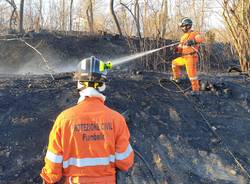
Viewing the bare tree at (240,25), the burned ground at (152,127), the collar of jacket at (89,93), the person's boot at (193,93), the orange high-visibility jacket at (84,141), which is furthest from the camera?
the bare tree at (240,25)

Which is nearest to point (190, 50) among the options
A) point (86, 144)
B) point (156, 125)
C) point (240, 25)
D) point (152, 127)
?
point (156, 125)

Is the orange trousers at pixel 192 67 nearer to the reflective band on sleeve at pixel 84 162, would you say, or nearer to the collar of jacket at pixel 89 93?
the collar of jacket at pixel 89 93

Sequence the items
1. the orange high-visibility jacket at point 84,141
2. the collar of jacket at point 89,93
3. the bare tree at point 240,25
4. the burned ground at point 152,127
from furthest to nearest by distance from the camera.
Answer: the bare tree at point 240,25, the burned ground at point 152,127, the collar of jacket at point 89,93, the orange high-visibility jacket at point 84,141

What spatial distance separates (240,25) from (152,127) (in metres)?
5.85

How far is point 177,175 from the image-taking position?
746 centimetres

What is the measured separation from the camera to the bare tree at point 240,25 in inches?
505

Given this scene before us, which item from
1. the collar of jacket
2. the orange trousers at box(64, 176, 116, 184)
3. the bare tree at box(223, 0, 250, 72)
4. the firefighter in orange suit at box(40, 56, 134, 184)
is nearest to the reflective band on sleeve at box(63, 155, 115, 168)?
the firefighter in orange suit at box(40, 56, 134, 184)

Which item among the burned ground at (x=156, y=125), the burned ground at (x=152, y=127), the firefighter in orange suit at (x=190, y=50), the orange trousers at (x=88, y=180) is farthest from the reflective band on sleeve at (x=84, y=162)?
the firefighter in orange suit at (x=190, y=50)

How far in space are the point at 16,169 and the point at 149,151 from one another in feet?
8.11

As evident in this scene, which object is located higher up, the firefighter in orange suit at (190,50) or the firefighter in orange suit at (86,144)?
the firefighter in orange suit at (190,50)

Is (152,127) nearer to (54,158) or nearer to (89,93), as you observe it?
(89,93)

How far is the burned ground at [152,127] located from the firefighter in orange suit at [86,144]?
3549 mm

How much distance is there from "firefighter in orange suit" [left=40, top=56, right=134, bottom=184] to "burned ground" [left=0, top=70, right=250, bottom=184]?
3.55 meters

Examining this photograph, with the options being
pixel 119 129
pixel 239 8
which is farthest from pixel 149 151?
pixel 239 8
